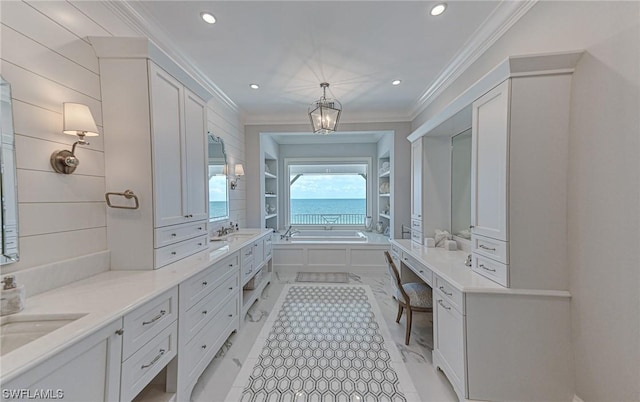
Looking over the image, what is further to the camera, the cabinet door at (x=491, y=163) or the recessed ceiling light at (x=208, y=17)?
the recessed ceiling light at (x=208, y=17)

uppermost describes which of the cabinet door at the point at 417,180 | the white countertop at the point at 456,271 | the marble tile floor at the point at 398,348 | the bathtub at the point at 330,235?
the cabinet door at the point at 417,180

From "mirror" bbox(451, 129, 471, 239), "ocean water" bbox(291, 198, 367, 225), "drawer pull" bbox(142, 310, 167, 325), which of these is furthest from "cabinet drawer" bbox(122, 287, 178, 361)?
"ocean water" bbox(291, 198, 367, 225)

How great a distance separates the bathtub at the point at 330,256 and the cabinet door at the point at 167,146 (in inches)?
103

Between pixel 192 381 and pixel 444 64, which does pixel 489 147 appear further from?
pixel 192 381

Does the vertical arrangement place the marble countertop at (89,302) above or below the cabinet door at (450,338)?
above

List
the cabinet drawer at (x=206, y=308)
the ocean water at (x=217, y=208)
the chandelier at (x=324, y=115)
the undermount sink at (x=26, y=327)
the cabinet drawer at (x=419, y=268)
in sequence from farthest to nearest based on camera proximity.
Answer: the ocean water at (x=217, y=208) → the chandelier at (x=324, y=115) → the cabinet drawer at (x=419, y=268) → the cabinet drawer at (x=206, y=308) → the undermount sink at (x=26, y=327)

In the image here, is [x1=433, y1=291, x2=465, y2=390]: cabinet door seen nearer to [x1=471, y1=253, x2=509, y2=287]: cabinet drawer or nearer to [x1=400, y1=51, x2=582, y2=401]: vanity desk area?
[x1=400, y1=51, x2=582, y2=401]: vanity desk area

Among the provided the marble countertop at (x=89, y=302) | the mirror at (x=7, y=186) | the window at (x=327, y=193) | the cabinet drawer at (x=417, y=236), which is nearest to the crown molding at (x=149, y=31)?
the mirror at (x=7, y=186)

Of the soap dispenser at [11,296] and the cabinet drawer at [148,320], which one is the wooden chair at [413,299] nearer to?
the cabinet drawer at [148,320]

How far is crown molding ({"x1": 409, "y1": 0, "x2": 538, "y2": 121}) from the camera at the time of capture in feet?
6.12

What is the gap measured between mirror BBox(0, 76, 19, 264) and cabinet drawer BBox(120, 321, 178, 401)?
2.48 feet

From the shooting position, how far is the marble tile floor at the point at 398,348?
5.91 ft

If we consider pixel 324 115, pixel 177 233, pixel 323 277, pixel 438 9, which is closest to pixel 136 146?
pixel 177 233

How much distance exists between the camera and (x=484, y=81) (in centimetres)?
179
